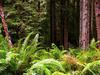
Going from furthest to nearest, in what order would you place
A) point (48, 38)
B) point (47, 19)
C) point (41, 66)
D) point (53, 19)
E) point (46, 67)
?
1. point (53, 19)
2. point (47, 19)
3. point (48, 38)
4. point (46, 67)
5. point (41, 66)

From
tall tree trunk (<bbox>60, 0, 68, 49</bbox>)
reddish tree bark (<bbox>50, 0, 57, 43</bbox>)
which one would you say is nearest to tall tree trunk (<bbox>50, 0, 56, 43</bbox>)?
reddish tree bark (<bbox>50, 0, 57, 43</bbox>)

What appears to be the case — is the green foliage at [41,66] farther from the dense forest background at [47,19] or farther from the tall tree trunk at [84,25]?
the dense forest background at [47,19]

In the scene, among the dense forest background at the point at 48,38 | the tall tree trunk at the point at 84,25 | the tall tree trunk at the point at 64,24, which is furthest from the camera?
the tall tree trunk at the point at 64,24

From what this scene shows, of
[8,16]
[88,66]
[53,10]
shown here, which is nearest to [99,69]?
[88,66]

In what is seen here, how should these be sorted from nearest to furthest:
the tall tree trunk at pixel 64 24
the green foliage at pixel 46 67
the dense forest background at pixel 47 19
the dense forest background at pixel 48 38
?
1. the green foliage at pixel 46 67
2. the dense forest background at pixel 48 38
3. the dense forest background at pixel 47 19
4. the tall tree trunk at pixel 64 24

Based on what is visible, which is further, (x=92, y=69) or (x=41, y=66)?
(x=92, y=69)

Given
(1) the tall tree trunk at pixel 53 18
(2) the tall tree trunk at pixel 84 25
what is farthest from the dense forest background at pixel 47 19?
(2) the tall tree trunk at pixel 84 25

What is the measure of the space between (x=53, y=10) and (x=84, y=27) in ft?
22.5

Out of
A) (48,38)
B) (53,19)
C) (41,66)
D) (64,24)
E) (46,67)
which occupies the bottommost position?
(48,38)

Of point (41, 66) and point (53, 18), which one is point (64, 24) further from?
point (41, 66)

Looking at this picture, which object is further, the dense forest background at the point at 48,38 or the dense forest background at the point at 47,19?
the dense forest background at the point at 47,19

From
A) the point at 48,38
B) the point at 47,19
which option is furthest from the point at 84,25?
the point at 47,19

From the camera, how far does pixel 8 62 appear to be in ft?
23.4

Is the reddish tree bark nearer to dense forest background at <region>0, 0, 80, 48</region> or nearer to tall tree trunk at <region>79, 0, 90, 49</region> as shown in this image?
dense forest background at <region>0, 0, 80, 48</region>
